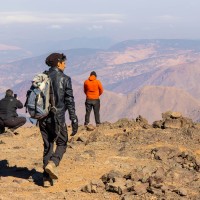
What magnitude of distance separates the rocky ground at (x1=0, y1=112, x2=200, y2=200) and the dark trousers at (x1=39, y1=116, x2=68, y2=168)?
0.56m

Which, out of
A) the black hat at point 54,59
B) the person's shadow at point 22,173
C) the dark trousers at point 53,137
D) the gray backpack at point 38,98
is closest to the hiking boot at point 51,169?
the dark trousers at point 53,137

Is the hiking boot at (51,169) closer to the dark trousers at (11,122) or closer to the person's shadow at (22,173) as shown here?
the person's shadow at (22,173)

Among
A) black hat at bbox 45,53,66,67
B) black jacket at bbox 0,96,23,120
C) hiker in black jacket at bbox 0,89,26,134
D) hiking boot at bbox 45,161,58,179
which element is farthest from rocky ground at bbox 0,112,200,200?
black hat at bbox 45,53,66,67

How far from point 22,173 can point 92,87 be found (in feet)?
22.8

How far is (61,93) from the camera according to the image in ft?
23.1

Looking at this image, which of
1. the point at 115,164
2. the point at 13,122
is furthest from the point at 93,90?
the point at 115,164

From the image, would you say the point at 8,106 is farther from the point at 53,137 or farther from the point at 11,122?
the point at 53,137

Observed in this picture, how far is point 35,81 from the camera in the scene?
22.2ft

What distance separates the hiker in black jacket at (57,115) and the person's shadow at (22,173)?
619 millimetres

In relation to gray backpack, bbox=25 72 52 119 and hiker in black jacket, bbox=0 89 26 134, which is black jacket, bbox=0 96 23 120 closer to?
hiker in black jacket, bbox=0 89 26 134

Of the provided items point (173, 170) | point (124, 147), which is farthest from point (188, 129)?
point (173, 170)

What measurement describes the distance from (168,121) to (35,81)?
7.90 meters

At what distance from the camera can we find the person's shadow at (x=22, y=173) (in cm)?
786

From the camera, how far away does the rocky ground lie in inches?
275
